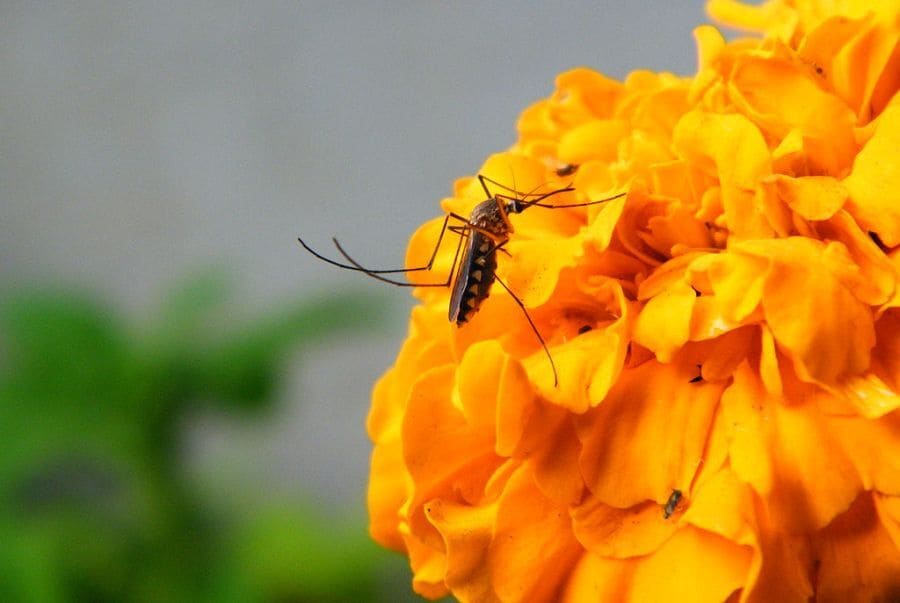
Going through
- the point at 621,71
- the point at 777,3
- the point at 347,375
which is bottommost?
the point at 347,375

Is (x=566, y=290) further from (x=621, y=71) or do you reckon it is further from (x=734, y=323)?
(x=621, y=71)

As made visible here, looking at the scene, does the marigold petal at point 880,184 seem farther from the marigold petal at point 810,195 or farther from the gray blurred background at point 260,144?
the gray blurred background at point 260,144

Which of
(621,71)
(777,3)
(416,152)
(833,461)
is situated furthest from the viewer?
(416,152)

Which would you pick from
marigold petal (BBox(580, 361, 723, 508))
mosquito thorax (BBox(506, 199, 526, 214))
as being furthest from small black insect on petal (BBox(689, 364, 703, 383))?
mosquito thorax (BBox(506, 199, 526, 214))

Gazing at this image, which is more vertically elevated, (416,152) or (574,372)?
(574,372)

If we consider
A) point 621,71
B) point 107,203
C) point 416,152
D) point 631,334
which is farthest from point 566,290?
point 107,203
